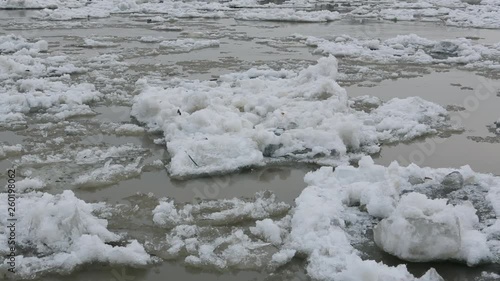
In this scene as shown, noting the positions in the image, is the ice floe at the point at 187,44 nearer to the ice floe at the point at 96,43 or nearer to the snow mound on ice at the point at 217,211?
the ice floe at the point at 96,43

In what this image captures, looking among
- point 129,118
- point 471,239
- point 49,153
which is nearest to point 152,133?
point 129,118

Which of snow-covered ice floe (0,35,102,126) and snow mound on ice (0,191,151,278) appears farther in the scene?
snow-covered ice floe (0,35,102,126)

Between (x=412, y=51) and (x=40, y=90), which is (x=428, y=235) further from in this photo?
(x=412, y=51)

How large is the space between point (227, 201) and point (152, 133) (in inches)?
89.4

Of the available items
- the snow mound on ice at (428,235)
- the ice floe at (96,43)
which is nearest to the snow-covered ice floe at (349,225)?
the snow mound on ice at (428,235)

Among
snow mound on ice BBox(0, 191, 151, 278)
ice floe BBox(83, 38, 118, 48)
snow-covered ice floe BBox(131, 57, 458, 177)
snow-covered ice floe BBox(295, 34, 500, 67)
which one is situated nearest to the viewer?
snow mound on ice BBox(0, 191, 151, 278)

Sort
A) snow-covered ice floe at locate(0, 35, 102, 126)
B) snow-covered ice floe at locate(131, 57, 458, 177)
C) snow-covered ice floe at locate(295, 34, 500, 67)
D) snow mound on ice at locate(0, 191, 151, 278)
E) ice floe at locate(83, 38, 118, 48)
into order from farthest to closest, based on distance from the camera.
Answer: ice floe at locate(83, 38, 118, 48), snow-covered ice floe at locate(295, 34, 500, 67), snow-covered ice floe at locate(0, 35, 102, 126), snow-covered ice floe at locate(131, 57, 458, 177), snow mound on ice at locate(0, 191, 151, 278)

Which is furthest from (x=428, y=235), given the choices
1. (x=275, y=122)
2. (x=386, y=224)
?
(x=275, y=122)

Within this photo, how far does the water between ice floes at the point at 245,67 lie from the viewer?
3.92 meters

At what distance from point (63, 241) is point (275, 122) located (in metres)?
3.56

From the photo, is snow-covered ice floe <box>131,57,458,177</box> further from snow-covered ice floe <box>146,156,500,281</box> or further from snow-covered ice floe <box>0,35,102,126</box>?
snow-covered ice floe <box>0,35,102,126</box>

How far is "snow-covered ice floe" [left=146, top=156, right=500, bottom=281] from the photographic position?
3.92 m

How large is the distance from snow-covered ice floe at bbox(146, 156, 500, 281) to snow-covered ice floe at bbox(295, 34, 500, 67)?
7.33 metres

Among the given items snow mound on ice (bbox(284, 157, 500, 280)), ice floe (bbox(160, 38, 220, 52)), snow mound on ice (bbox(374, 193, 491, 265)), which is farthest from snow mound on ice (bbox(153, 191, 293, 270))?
ice floe (bbox(160, 38, 220, 52))
